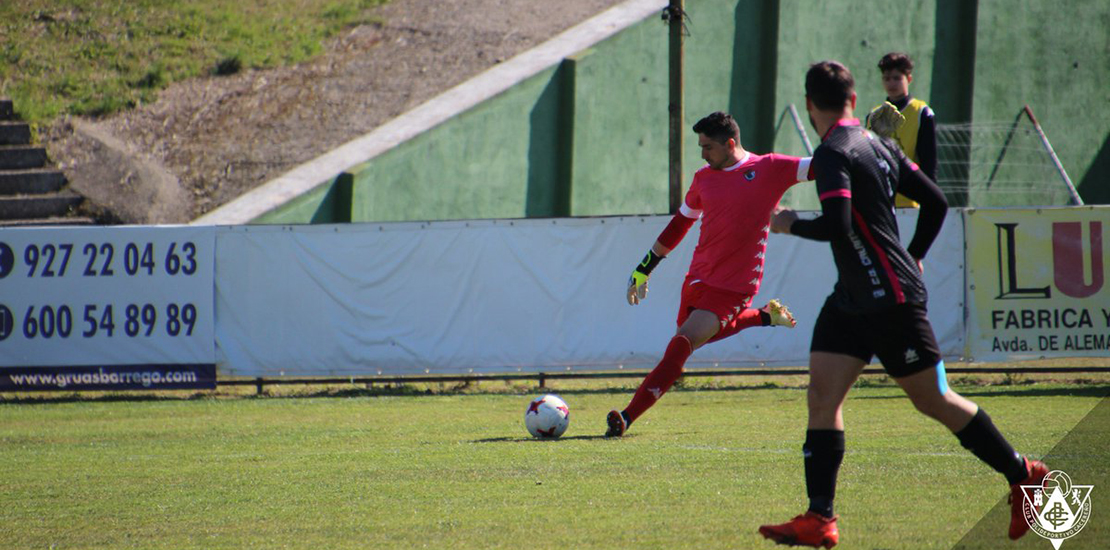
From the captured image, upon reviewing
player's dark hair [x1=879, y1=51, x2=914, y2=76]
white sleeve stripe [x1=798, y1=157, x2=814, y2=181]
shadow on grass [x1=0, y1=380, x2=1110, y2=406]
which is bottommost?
shadow on grass [x1=0, y1=380, x2=1110, y2=406]

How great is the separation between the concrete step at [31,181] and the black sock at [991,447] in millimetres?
17336

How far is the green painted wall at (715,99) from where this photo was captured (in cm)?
1870

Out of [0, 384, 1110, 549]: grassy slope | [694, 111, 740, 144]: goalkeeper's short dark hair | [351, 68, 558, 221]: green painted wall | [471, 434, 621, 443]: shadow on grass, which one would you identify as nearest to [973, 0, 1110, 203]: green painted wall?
[351, 68, 558, 221]: green painted wall

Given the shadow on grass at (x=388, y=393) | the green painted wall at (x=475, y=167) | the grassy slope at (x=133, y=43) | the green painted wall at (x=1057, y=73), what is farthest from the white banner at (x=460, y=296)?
the green painted wall at (x=1057, y=73)

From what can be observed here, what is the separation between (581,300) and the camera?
1360 centimetres

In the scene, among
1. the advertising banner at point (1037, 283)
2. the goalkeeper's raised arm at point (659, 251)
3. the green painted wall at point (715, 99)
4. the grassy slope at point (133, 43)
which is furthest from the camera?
the grassy slope at point (133, 43)

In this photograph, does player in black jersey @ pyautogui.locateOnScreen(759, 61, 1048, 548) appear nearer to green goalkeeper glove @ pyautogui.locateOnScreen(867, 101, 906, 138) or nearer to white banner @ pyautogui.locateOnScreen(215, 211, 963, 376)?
green goalkeeper glove @ pyautogui.locateOnScreen(867, 101, 906, 138)

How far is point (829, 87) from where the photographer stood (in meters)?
4.89

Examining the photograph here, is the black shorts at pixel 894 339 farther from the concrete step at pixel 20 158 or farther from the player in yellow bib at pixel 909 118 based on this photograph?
the concrete step at pixel 20 158

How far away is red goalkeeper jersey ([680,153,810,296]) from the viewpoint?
8.41m

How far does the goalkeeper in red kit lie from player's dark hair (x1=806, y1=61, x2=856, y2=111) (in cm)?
334

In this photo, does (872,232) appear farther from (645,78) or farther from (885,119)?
(645,78)

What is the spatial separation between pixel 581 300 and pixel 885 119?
7.07 m

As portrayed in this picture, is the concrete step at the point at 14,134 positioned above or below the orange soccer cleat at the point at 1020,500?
above
